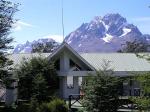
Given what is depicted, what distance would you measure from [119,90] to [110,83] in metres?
1.26

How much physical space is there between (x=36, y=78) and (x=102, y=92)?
24.9 feet

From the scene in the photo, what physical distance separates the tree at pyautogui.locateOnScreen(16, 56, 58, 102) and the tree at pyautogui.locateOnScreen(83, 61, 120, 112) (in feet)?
19.4

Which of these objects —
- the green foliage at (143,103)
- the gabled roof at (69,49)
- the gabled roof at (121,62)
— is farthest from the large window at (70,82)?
the green foliage at (143,103)

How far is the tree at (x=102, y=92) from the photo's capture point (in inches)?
1067

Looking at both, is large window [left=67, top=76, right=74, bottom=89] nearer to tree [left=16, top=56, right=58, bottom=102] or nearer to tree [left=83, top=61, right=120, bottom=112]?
tree [left=16, top=56, right=58, bottom=102]

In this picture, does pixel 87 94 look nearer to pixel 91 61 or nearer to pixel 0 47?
pixel 0 47

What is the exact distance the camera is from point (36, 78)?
109ft

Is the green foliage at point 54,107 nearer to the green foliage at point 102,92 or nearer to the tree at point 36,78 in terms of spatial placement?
the green foliage at point 102,92

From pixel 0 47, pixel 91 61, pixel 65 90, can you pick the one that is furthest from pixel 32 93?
pixel 91 61

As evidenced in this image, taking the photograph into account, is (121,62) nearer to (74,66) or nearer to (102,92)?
(74,66)

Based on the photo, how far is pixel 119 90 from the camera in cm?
2788

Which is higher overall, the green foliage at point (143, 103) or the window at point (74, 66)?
the window at point (74, 66)

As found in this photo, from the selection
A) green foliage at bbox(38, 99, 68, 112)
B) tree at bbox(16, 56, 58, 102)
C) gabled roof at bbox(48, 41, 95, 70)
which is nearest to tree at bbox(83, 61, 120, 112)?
green foliage at bbox(38, 99, 68, 112)

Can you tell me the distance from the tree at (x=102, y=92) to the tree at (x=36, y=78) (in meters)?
5.91
